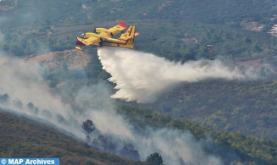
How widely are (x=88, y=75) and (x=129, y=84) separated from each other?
33.9 metres

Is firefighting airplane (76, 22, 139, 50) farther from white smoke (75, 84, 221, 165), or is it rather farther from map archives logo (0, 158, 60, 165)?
map archives logo (0, 158, 60, 165)

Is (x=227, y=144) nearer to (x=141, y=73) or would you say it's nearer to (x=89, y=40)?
(x=141, y=73)

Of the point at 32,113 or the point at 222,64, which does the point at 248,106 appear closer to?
the point at 222,64

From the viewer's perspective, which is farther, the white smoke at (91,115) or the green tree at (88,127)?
the green tree at (88,127)

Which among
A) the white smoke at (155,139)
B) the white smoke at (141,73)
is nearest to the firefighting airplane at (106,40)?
the white smoke at (141,73)

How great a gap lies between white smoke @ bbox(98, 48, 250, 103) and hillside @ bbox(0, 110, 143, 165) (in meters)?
18.6

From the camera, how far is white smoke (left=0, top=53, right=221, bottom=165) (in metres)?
111

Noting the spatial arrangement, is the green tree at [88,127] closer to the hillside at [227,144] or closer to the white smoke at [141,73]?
the white smoke at [141,73]

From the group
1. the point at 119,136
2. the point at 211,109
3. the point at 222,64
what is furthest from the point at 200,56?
the point at 119,136

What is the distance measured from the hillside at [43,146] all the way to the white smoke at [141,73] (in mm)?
18611

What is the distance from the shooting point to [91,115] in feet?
422

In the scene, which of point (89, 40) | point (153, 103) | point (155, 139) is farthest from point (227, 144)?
point (153, 103)

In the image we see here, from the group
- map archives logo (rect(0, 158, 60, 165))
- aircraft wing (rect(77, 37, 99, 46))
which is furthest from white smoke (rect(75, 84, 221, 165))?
map archives logo (rect(0, 158, 60, 165))

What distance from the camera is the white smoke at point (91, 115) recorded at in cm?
11088
